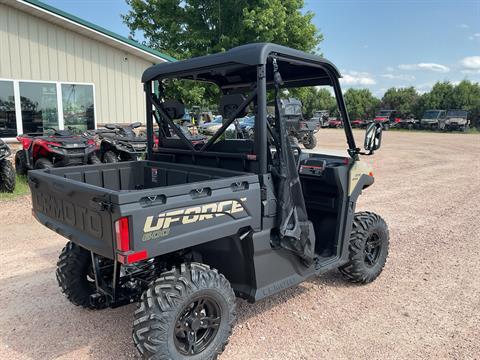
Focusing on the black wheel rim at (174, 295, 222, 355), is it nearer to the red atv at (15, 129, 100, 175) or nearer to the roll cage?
the roll cage

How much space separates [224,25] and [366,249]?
15.8 meters

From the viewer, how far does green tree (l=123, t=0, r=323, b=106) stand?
1702 centimetres

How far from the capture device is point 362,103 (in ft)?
153

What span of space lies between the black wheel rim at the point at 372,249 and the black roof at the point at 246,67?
1697 mm

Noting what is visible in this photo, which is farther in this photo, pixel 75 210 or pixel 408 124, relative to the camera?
pixel 408 124

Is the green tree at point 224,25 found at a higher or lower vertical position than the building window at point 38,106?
higher

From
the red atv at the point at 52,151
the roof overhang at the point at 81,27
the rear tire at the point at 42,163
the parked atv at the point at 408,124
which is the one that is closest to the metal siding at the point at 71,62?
the roof overhang at the point at 81,27

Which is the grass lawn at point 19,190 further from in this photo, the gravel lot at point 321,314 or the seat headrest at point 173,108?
the seat headrest at point 173,108

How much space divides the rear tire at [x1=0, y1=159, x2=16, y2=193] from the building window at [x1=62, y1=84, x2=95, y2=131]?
3.96m

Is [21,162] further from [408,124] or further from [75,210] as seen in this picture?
[408,124]

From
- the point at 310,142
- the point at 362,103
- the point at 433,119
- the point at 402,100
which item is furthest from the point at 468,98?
the point at 310,142

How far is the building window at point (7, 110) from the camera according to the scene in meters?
10.5

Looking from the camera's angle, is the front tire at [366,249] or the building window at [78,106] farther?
the building window at [78,106]

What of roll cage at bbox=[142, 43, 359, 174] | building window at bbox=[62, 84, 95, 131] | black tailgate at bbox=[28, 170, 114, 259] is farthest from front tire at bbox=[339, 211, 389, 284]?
building window at bbox=[62, 84, 95, 131]
